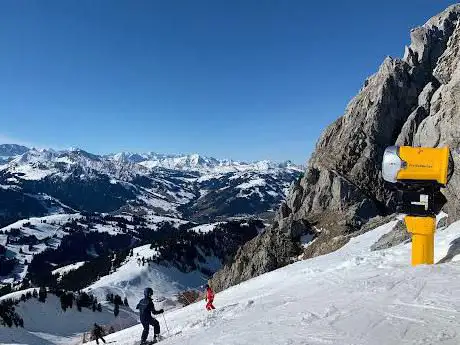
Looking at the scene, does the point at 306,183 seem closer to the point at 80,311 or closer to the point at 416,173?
the point at 416,173

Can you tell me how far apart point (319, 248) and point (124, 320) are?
411 feet

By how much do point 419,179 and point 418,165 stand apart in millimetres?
427

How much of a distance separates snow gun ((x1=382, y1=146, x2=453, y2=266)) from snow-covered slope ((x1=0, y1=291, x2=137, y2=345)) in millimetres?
134607

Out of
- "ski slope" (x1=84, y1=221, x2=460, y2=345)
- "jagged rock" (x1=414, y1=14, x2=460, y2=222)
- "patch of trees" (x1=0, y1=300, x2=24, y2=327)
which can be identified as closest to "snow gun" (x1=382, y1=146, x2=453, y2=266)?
"ski slope" (x1=84, y1=221, x2=460, y2=345)

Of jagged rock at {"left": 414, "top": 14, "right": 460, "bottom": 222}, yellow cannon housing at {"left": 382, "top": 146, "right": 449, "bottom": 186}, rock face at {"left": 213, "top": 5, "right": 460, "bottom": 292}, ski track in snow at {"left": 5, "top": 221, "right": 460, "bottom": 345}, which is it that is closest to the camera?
ski track in snow at {"left": 5, "top": 221, "right": 460, "bottom": 345}

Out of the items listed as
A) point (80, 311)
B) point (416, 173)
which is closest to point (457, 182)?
point (416, 173)

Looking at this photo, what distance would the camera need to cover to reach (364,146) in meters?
96.2

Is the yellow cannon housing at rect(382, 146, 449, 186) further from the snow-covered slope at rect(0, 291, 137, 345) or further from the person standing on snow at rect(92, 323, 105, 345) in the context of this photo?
Result: the snow-covered slope at rect(0, 291, 137, 345)

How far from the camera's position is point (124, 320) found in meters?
181

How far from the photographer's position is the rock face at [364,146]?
87.8 metres

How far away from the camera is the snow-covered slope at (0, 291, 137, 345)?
140225 millimetres

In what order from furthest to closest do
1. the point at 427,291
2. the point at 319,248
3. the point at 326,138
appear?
the point at 326,138 < the point at 319,248 < the point at 427,291

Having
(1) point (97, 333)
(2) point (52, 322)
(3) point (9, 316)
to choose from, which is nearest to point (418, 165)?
(1) point (97, 333)

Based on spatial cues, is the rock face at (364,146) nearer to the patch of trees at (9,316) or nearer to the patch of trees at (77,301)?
the patch of trees at (9,316)
